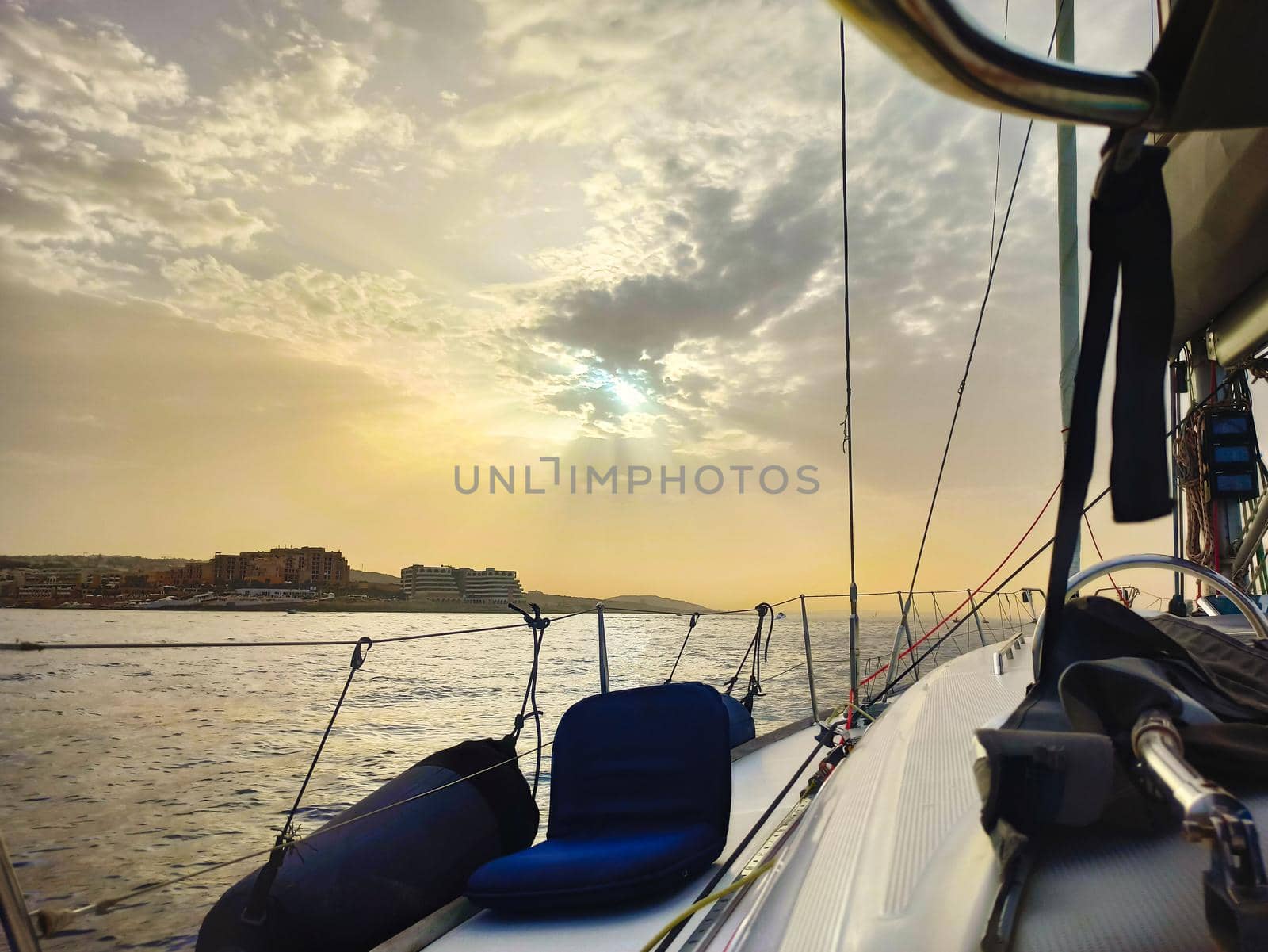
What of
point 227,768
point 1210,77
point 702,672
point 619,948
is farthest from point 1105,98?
point 702,672

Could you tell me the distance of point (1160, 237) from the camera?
537 millimetres

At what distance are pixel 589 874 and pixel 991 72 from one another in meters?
1.98

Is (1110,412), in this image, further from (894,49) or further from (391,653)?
(391,653)

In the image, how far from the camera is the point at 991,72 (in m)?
0.44

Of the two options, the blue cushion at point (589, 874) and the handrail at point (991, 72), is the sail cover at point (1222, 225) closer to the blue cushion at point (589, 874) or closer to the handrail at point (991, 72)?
the handrail at point (991, 72)

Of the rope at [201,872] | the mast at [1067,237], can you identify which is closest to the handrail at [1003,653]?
the rope at [201,872]

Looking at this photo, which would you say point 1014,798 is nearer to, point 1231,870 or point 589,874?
point 1231,870

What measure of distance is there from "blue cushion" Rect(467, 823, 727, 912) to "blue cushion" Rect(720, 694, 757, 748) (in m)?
1.68

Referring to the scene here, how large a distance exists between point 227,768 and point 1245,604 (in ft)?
39.0

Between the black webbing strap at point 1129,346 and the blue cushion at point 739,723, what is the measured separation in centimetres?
338

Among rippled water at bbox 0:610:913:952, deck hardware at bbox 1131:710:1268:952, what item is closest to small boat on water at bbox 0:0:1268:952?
deck hardware at bbox 1131:710:1268:952

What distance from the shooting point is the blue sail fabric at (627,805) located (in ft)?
6.46

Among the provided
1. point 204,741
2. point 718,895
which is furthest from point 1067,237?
point 204,741

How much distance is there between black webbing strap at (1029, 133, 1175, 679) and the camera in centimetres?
53
